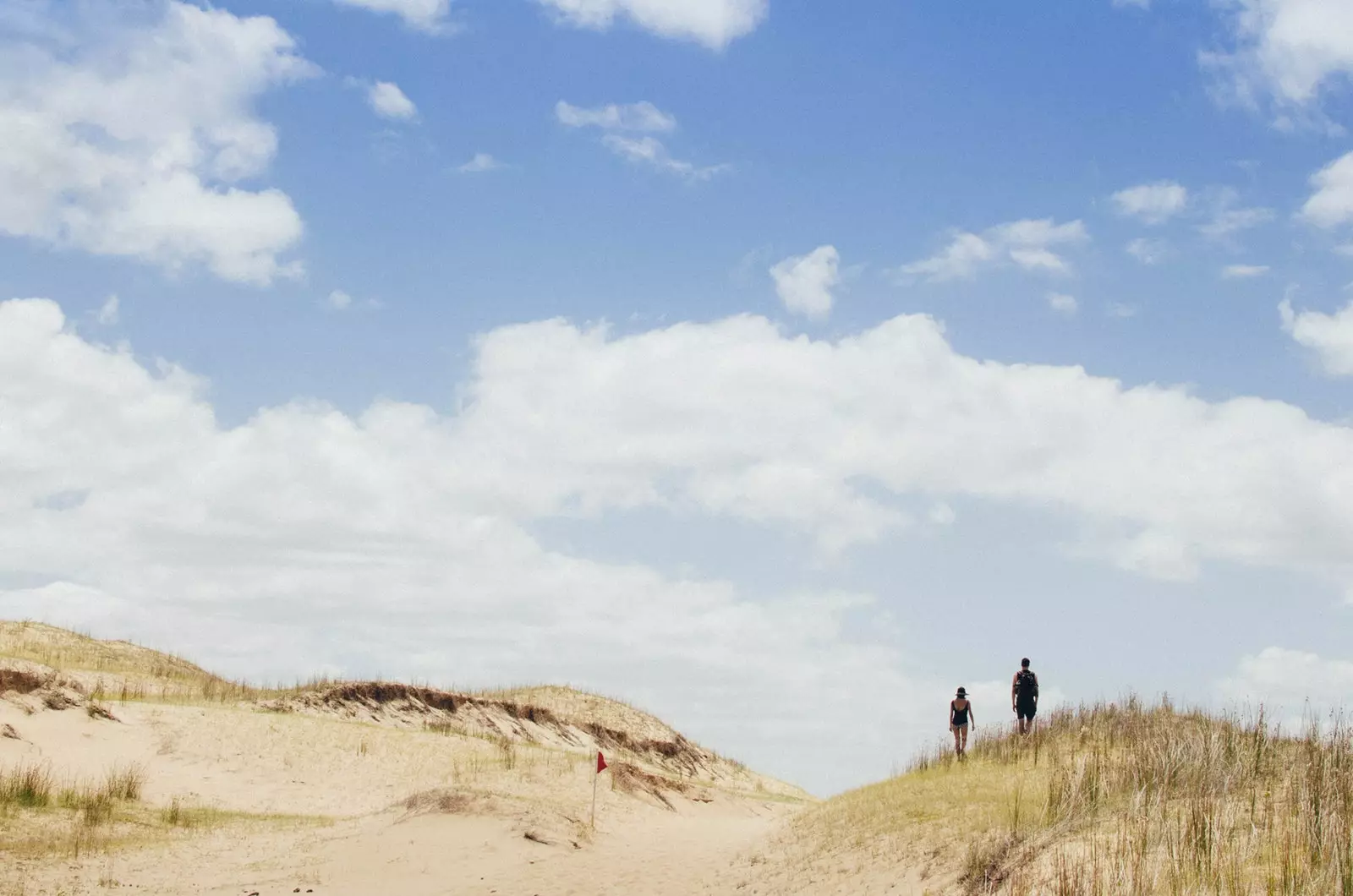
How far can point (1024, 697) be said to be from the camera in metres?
23.6

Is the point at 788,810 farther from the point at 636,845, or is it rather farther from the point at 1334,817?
the point at 1334,817

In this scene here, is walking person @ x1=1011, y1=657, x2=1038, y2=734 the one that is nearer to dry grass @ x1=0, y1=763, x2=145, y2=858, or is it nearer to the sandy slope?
the sandy slope

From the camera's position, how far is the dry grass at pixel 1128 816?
437 inches

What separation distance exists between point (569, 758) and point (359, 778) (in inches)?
224

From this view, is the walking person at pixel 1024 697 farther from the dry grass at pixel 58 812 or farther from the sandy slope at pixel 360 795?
the dry grass at pixel 58 812

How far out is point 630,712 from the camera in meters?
54.4

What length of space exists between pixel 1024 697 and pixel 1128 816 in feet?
33.7

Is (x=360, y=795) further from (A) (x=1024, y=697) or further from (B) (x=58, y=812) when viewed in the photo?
(A) (x=1024, y=697)

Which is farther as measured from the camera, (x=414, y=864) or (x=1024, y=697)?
(x=1024, y=697)

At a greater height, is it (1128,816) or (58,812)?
(1128,816)

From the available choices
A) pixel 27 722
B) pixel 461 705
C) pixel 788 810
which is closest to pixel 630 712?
pixel 461 705

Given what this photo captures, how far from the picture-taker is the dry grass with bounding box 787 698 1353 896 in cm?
1109

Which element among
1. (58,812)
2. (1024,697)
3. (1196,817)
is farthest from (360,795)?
(1196,817)

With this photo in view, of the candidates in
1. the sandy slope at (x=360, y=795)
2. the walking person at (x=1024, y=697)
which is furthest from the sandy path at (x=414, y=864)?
the walking person at (x=1024, y=697)
